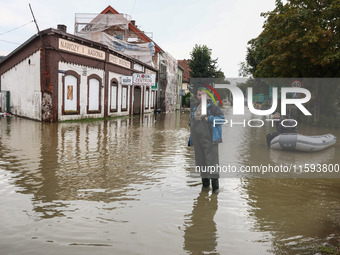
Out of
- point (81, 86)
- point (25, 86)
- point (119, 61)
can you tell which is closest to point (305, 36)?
point (81, 86)

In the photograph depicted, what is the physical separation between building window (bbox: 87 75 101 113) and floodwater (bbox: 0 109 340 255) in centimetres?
1497

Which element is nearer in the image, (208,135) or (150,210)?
(150,210)

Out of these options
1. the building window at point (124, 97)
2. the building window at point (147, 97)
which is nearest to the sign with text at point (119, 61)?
the building window at point (124, 97)

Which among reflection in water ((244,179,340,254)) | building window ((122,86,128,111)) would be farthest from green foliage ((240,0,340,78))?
reflection in water ((244,179,340,254))

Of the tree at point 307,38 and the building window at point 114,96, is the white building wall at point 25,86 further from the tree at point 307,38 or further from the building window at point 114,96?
the tree at point 307,38

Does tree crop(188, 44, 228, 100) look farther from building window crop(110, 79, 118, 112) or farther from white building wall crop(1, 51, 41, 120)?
white building wall crop(1, 51, 41, 120)

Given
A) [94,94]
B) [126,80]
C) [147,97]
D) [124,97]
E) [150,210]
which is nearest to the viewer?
[150,210]

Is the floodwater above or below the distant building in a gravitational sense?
below

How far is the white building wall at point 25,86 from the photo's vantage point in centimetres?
2030

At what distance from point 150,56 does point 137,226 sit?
3677 centimetres

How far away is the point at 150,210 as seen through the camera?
5000mm

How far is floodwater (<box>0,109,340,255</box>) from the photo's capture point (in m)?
3.86

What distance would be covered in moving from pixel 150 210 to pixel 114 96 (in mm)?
23669

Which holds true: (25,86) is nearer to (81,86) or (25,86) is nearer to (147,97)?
(81,86)
